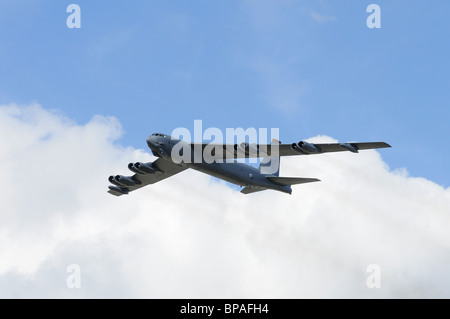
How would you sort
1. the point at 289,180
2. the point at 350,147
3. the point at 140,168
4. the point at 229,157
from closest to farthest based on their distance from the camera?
the point at 350,147
the point at 229,157
the point at 289,180
the point at 140,168

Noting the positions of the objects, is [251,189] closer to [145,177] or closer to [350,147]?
[145,177]

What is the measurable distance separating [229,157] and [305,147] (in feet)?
26.9

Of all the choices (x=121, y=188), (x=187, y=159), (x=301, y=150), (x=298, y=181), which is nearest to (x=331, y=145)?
(x=301, y=150)

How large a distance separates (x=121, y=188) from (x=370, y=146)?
27.9 meters

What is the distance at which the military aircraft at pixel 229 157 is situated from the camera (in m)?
50.2

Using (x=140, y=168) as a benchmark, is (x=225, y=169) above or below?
below

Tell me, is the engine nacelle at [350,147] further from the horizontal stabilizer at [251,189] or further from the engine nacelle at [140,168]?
the engine nacelle at [140,168]

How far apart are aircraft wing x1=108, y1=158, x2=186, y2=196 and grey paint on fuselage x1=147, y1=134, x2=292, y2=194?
3926mm

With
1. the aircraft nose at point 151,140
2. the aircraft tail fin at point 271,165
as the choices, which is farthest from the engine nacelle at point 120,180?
the aircraft tail fin at point 271,165

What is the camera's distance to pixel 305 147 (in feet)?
163

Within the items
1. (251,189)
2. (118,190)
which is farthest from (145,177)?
(251,189)

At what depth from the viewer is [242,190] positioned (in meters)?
60.7

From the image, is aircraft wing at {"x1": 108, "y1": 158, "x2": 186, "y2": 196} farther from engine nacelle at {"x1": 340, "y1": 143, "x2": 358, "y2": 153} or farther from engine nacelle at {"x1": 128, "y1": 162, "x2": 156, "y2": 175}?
engine nacelle at {"x1": 340, "y1": 143, "x2": 358, "y2": 153}
